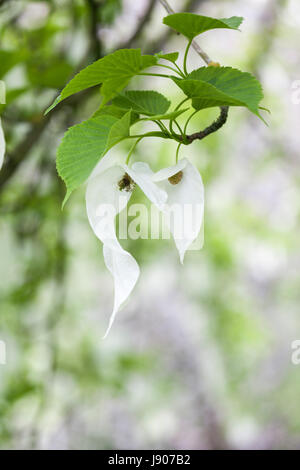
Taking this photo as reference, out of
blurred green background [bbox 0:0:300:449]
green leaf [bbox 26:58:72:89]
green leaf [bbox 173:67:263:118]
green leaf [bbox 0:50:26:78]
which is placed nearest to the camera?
Result: green leaf [bbox 173:67:263:118]

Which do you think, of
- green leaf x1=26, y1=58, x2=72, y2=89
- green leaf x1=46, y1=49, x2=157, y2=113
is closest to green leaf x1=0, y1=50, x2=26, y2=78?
green leaf x1=26, y1=58, x2=72, y2=89

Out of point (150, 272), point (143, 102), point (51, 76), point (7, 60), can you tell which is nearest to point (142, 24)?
point (51, 76)

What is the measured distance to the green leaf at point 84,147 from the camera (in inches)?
9.9

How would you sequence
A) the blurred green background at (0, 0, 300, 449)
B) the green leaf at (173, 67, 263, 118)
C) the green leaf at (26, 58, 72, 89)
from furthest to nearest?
the blurred green background at (0, 0, 300, 449), the green leaf at (26, 58, 72, 89), the green leaf at (173, 67, 263, 118)

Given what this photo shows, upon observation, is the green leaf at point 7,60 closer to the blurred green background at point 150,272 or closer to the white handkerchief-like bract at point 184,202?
the blurred green background at point 150,272

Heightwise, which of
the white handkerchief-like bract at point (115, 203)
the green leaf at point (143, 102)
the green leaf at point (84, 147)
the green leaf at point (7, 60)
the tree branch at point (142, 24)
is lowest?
the white handkerchief-like bract at point (115, 203)

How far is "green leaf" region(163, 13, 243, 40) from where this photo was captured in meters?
0.25

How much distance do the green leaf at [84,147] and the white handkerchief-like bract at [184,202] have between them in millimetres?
38

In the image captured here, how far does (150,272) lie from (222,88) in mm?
1353

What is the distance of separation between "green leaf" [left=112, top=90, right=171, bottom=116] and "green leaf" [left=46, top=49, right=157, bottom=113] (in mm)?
22

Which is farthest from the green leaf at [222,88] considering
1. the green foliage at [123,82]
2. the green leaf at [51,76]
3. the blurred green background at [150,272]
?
the green leaf at [51,76]

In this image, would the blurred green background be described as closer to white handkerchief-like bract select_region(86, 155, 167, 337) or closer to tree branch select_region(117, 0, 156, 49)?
tree branch select_region(117, 0, 156, 49)

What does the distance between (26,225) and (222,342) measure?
1016 mm
